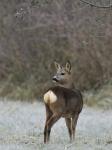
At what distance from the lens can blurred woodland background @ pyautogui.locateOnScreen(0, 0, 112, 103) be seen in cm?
1978

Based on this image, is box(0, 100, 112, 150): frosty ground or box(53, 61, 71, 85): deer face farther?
box(53, 61, 71, 85): deer face

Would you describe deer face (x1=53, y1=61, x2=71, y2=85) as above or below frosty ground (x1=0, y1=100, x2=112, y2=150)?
above

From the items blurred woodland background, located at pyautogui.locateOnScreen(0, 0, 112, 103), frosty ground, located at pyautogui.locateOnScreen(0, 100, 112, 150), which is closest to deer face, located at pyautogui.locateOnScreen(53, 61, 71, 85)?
frosty ground, located at pyautogui.locateOnScreen(0, 100, 112, 150)

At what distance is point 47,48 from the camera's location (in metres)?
21.0

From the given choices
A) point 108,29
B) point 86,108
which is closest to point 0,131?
point 86,108

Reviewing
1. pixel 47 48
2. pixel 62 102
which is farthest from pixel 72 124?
pixel 47 48

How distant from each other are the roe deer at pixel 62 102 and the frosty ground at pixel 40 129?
34 cm

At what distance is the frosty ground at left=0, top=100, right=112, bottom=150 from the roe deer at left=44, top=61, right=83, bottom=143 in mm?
343

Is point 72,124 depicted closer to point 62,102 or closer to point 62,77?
point 62,102

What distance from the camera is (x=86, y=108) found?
58.5ft

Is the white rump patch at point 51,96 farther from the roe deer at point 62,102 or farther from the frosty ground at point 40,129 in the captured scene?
the frosty ground at point 40,129

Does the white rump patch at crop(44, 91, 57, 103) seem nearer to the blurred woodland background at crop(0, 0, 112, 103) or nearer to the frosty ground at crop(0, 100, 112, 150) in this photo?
the frosty ground at crop(0, 100, 112, 150)

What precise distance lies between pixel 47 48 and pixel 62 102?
1098 cm

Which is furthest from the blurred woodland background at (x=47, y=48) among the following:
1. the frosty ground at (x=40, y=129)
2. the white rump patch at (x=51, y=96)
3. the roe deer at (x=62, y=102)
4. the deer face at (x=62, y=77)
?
the white rump patch at (x=51, y=96)
